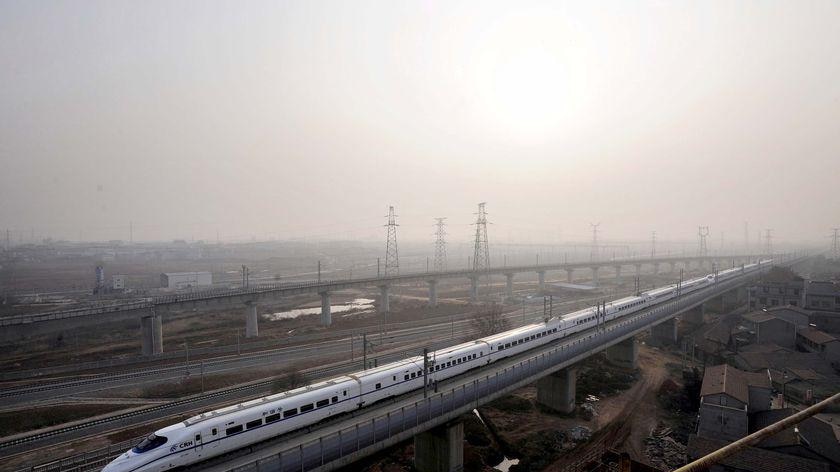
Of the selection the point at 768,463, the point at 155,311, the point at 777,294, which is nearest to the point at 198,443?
the point at 768,463

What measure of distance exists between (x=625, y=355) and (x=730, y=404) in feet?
58.5

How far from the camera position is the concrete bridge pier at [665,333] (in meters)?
56.2

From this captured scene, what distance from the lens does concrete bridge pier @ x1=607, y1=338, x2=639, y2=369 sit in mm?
46562

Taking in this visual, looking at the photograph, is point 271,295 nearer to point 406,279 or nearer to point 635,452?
point 406,279

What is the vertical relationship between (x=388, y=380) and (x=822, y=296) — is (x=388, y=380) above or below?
above

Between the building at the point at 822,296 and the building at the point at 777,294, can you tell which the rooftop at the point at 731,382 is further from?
the building at the point at 777,294

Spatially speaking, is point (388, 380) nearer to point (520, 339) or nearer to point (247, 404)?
point (247, 404)

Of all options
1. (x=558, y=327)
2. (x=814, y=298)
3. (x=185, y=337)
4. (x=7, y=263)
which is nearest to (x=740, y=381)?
(x=558, y=327)

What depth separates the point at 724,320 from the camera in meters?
63.8

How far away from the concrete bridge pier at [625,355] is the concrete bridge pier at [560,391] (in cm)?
1463

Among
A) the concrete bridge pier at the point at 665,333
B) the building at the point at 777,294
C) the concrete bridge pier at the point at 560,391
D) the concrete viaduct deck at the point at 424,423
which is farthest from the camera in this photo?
the building at the point at 777,294

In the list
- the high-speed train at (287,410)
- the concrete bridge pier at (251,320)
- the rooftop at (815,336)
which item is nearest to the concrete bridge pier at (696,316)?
the rooftop at (815,336)

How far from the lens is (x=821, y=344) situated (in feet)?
149

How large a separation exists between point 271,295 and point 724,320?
2682 inches
